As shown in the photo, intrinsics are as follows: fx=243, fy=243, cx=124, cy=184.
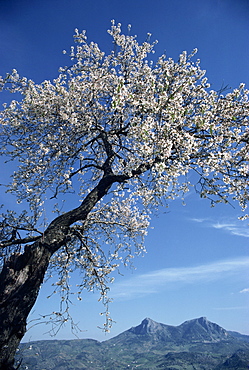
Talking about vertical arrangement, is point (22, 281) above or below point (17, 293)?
above

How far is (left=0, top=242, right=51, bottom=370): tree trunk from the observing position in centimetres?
596

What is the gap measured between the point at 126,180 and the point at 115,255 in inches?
204

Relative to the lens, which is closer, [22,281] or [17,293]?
[17,293]

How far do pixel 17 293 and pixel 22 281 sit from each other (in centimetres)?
37

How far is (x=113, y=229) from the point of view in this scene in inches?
518

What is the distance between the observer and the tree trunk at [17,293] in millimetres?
5965

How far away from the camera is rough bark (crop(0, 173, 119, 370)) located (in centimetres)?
602

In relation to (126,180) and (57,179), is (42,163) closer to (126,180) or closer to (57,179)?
(57,179)

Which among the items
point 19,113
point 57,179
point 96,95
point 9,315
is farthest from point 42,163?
point 9,315

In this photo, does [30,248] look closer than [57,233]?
Yes

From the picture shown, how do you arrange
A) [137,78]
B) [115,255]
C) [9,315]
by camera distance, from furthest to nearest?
[115,255], [137,78], [9,315]

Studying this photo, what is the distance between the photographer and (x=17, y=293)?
662 centimetres

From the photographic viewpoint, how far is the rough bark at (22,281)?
602 cm

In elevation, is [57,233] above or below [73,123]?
below
